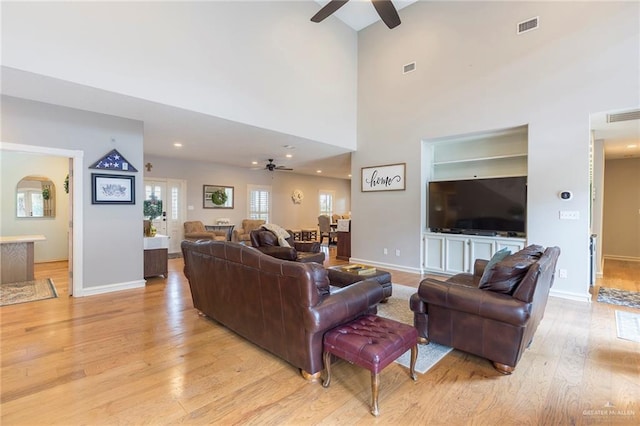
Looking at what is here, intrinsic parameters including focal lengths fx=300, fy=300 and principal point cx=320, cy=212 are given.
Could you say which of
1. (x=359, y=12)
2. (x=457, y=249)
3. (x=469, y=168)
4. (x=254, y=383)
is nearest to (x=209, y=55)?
(x=359, y=12)

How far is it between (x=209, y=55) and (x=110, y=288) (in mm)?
3787

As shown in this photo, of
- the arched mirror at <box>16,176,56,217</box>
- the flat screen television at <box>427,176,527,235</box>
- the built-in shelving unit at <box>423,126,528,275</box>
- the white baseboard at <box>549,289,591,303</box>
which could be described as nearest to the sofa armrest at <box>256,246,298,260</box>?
the built-in shelving unit at <box>423,126,528,275</box>

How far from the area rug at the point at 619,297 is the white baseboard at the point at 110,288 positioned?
6952mm

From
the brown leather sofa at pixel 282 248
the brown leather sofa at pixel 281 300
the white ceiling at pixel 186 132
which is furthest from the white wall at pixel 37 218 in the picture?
the brown leather sofa at pixel 281 300

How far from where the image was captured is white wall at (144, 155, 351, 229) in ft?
28.1

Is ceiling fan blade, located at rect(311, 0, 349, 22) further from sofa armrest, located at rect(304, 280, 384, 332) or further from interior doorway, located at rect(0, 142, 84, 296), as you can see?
interior doorway, located at rect(0, 142, 84, 296)

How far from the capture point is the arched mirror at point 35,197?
6594mm

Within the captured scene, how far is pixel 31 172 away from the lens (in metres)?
6.69

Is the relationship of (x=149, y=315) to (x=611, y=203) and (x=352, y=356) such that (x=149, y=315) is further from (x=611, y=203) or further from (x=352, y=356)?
(x=611, y=203)

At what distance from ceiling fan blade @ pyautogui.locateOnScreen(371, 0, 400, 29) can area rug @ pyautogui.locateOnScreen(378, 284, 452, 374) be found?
388 centimetres

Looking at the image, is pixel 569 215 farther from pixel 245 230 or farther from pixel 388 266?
pixel 245 230

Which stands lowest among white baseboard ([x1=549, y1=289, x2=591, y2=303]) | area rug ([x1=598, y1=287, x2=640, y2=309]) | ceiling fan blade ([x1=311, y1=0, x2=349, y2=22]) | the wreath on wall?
area rug ([x1=598, y1=287, x2=640, y2=309])

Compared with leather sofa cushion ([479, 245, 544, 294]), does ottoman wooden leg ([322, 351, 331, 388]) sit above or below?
below

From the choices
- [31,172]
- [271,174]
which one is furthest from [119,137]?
[271,174]
